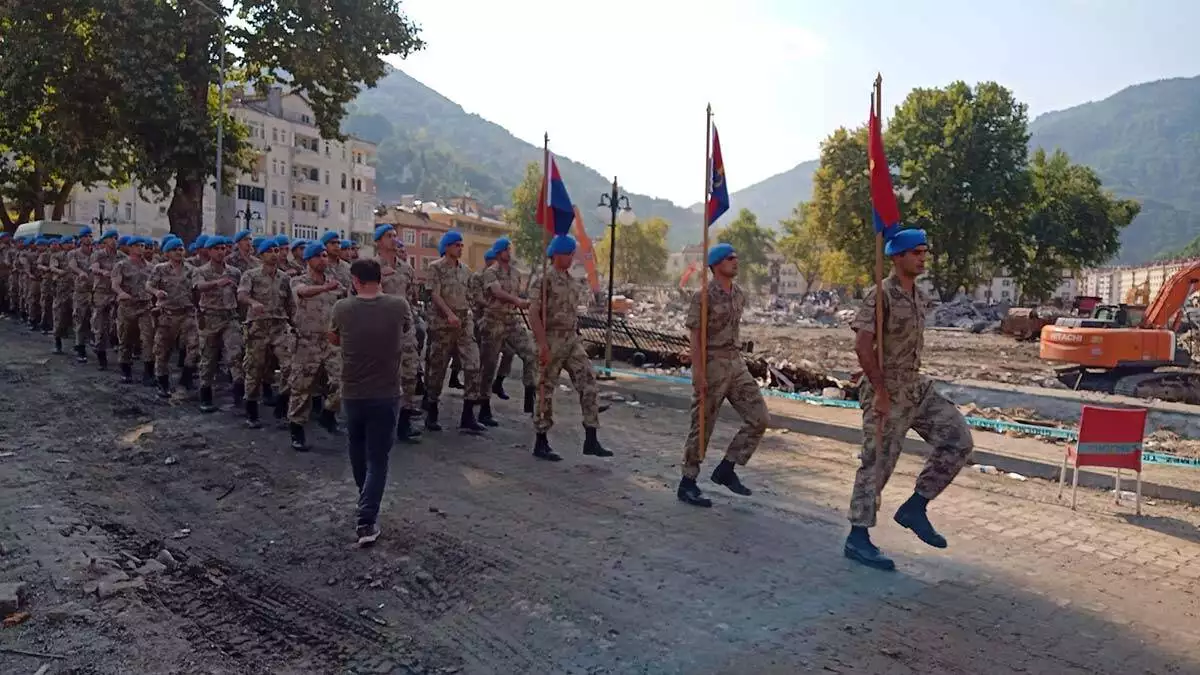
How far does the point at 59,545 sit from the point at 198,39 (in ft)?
65.4

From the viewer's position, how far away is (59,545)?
543cm

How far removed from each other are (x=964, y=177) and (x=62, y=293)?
156ft

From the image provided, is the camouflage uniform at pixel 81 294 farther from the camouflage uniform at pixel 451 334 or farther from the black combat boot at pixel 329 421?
the camouflage uniform at pixel 451 334

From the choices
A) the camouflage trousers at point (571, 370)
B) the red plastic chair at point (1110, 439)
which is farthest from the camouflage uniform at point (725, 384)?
the red plastic chair at point (1110, 439)

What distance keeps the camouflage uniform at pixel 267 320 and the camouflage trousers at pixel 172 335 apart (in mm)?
2137

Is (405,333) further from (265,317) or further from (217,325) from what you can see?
(217,325)

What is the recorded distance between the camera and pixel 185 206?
23.1 meters

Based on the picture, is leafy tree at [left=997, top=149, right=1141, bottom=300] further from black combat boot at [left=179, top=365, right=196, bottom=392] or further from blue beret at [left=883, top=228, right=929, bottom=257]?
blue beret at [left=883, top=228, right=929, bottom=257]

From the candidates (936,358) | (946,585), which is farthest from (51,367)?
(936,358)

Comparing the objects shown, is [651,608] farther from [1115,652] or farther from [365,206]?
[365,206]

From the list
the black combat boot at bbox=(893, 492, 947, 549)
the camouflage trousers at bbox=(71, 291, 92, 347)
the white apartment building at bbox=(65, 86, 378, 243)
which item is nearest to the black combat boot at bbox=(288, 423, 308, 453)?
the black combat boot at bbox=(893, 492, 947, 549)

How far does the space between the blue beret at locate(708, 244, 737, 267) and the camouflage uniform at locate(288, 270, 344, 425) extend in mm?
3845

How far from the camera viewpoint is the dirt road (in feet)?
13.3

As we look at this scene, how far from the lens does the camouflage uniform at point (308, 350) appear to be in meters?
8.45
